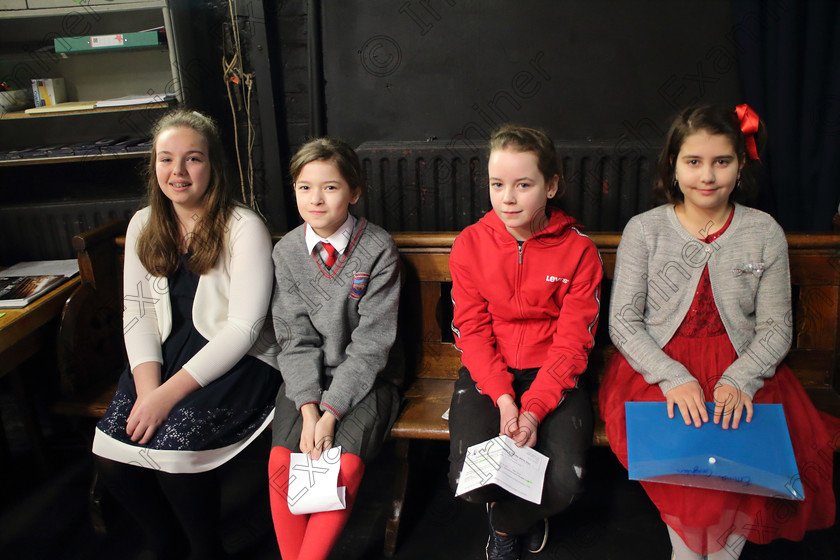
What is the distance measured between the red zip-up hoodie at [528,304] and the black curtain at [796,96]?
92 cm

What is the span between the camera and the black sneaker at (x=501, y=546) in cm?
145

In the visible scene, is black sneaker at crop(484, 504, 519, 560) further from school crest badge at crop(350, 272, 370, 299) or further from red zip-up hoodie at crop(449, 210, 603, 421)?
school crest badge at crop(350, 272, 370, 299)

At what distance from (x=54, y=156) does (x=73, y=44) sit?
0.40 metres

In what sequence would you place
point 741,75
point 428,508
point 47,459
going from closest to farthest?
1. point 428,508
2. point 47,459
3. point 741,75

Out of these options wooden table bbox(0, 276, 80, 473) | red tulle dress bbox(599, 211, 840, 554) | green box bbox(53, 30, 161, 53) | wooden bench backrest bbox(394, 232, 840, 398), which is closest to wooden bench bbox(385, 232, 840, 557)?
wooden bench backrest bbox(394, 232, 840, 398)

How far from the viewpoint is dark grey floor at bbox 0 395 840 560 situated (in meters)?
1.52

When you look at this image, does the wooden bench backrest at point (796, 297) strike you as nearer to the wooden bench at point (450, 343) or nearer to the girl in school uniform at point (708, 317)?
the wooden bench at point (450, 343)

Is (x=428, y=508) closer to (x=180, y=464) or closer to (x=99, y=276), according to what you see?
(x=180, y=464)

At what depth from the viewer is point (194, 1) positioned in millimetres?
2281

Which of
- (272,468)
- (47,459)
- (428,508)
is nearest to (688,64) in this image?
(428,508)

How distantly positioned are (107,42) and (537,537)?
2.08 meters

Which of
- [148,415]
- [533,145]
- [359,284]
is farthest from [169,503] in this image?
[533,145]

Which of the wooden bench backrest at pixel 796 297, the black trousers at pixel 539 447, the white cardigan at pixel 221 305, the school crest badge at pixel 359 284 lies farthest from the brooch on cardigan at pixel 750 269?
the white cardigan at pixel 221 305

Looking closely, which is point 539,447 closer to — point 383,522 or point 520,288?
point 520,288
